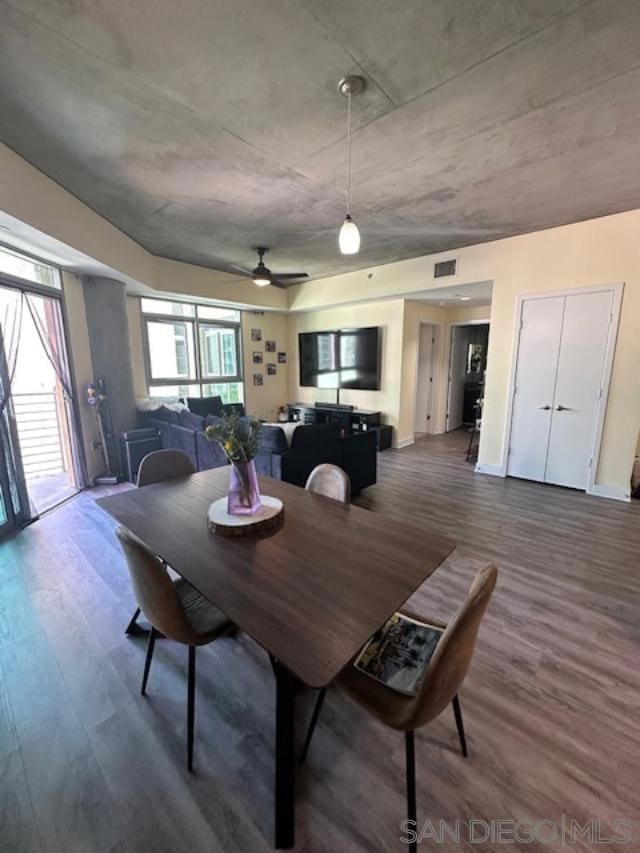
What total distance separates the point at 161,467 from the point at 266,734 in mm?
1593

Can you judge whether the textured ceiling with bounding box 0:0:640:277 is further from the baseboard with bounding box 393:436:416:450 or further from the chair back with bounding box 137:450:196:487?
the baseboard with bounding box 393:436:416:450

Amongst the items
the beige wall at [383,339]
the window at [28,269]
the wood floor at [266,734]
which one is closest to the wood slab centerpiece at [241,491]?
the wood floor at [266,734]

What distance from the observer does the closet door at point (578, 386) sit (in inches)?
144

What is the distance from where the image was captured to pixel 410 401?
6.07 metres

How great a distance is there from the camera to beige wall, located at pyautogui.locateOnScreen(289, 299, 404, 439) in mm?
5738

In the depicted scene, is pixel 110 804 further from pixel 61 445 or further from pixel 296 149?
pixel 61 445

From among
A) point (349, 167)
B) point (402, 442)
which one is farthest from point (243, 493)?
point (402, 442)

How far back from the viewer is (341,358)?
6383 millimetres

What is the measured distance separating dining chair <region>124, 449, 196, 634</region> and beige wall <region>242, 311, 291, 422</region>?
4526mm

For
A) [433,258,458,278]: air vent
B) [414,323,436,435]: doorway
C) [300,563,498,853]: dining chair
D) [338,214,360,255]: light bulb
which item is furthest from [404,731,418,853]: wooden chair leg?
[414,323,436,435]: doorway

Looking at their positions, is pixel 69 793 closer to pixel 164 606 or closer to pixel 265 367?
pixel 164 606

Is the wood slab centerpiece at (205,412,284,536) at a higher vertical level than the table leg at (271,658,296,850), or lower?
higher

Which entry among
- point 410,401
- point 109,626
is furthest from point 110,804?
point 410,401

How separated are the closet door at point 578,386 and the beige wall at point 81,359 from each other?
554 centimetres
